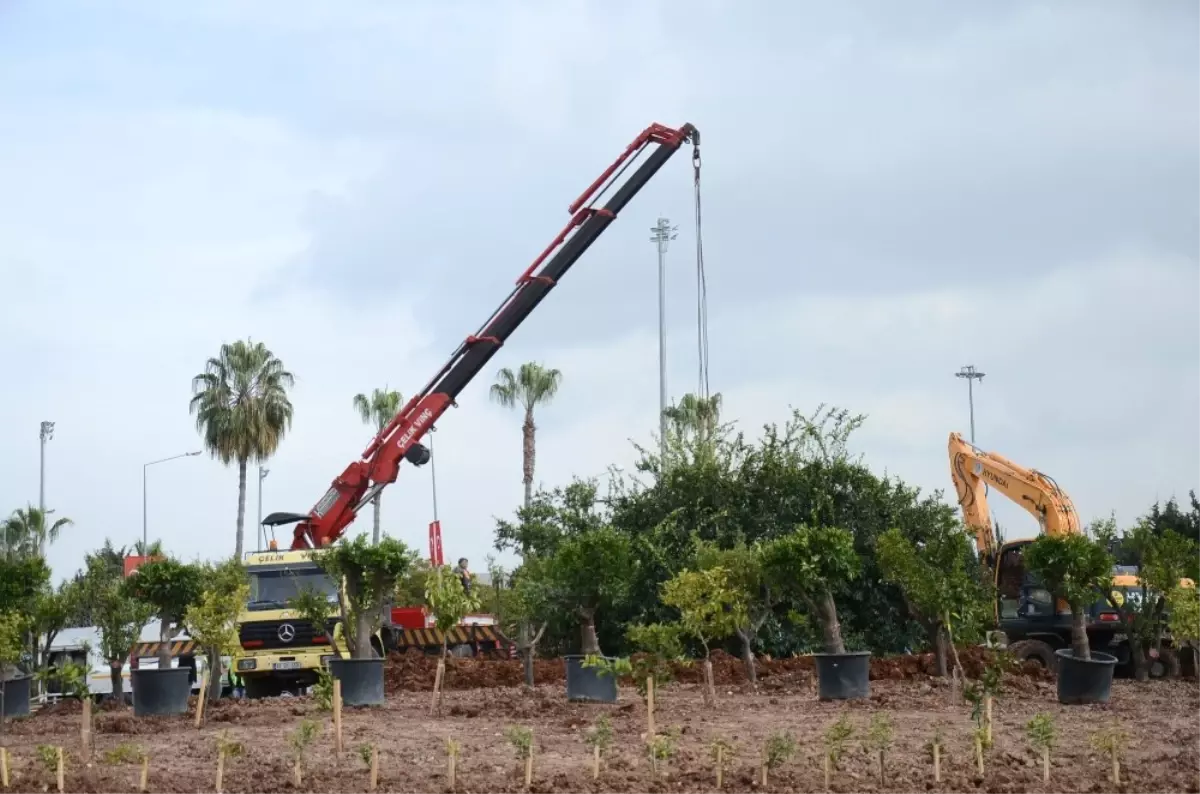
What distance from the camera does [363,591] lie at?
17.4 metres

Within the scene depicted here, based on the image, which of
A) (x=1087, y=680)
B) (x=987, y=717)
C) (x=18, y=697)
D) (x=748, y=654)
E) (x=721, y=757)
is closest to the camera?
(x=721, y=757)

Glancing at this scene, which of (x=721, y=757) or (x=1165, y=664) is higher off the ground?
(x=721, y=757)

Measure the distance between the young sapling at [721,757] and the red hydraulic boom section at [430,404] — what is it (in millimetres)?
16892

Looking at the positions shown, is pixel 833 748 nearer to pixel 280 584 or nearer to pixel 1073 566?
pixel 1073 566

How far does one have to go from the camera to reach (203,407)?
53781 millimetres

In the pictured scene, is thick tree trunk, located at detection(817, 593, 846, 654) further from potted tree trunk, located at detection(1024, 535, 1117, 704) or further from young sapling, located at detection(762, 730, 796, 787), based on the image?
young sapling, located at detection(762, 730, 796, 787)

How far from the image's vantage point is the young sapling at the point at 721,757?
10.2 m

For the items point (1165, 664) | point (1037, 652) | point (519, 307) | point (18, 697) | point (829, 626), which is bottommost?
point (1165, 664)

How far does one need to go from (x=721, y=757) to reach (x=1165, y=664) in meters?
15.5

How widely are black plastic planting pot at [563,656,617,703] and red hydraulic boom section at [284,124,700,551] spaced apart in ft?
36.1

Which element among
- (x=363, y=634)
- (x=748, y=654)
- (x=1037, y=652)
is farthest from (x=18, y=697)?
(x=1037, y=652)

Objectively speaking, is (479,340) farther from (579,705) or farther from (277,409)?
(277,409)

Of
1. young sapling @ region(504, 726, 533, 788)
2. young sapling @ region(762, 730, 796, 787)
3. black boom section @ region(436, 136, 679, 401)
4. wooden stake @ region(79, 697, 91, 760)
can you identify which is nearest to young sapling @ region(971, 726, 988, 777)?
young sapling @ region(762, 730, 796, 787)

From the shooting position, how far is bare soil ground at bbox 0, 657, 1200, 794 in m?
10.4
